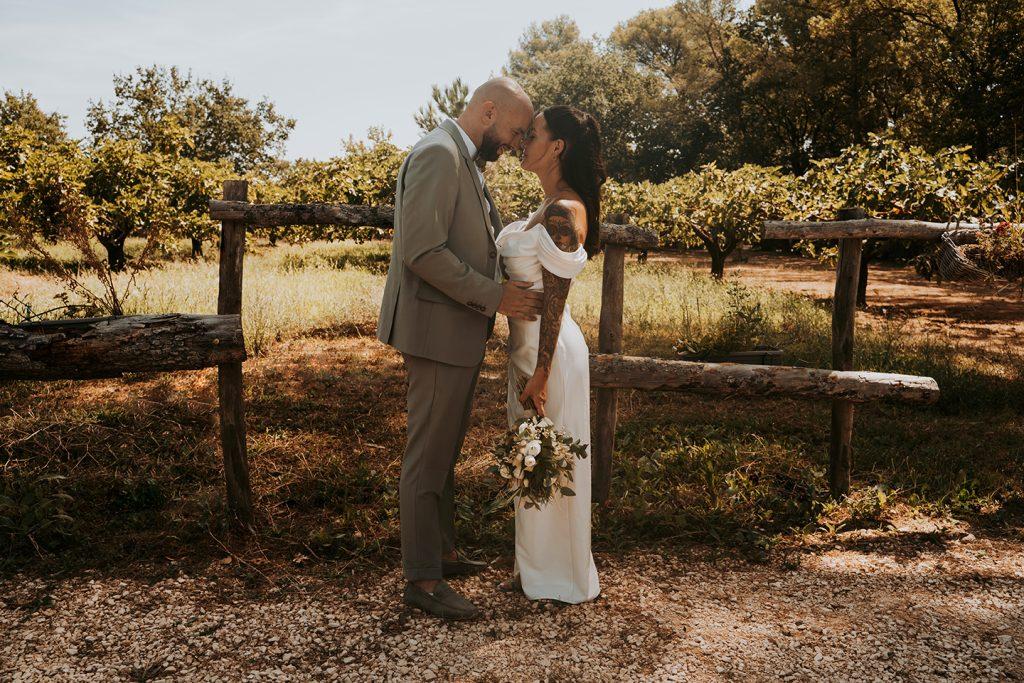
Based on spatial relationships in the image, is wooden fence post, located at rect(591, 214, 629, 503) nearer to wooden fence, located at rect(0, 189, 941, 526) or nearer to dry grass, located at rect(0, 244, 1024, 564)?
wooden fence, located at rect(0, 189, 941, 526)

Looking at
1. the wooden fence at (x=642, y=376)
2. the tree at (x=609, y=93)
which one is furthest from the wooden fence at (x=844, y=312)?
the tree at (x=609, y=93)

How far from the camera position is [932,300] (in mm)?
14750

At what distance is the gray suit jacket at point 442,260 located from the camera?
301 cm

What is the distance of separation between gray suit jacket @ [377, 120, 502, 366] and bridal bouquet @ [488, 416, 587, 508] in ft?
1.29

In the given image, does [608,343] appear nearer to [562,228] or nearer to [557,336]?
[557,336]

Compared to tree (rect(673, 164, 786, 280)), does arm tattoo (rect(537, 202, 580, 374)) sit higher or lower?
lower

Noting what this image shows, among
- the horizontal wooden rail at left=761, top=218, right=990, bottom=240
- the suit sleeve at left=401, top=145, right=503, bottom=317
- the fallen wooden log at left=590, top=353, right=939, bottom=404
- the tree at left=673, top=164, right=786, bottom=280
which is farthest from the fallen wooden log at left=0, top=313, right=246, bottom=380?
the tree at left=673, top=164, right=786, bottom=280

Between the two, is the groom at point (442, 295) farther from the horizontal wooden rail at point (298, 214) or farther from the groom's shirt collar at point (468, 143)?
the horizontal wooden rail at point (298, 214)

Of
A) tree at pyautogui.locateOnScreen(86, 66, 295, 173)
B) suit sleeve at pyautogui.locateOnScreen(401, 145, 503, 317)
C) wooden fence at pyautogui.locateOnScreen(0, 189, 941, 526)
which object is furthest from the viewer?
tree at pyautogui.locateOnScreen(86, 66, 295, 173)

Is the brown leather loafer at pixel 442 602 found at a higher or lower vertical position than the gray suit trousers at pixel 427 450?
lower

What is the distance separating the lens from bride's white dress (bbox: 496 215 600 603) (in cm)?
324

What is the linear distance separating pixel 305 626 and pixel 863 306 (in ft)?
40.8

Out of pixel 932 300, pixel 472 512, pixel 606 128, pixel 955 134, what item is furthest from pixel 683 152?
pixel 472 512

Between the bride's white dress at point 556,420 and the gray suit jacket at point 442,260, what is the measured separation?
154mm
